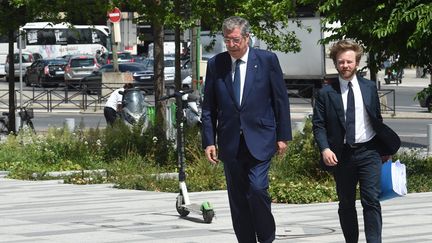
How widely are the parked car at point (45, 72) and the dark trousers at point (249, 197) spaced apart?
55008 mm

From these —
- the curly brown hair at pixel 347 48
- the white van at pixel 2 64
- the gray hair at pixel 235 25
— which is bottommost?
the white van at pixel 2 64

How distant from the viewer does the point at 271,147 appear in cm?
945

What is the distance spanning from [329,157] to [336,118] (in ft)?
1.10

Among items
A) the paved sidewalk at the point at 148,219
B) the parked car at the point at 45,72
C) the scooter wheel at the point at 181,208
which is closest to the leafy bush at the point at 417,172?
the paved sidewalk at the point at 148,219

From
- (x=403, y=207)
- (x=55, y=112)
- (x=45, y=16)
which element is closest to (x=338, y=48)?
(x=403, y=207)

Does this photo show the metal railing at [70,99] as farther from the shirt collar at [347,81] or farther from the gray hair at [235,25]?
the gray hair at [235,25]

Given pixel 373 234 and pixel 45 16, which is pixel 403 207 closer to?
pixel 373 234

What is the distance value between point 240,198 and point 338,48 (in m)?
1.35

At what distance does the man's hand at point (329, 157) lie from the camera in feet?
31.1

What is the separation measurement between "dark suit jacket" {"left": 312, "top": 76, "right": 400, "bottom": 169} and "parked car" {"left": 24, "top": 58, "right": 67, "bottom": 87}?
54.9 metres

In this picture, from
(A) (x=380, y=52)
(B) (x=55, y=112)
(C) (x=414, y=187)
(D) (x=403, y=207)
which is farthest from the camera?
(B) (x=55, y=112)

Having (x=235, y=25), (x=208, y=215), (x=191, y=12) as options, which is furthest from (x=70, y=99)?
(x=235, y=25)

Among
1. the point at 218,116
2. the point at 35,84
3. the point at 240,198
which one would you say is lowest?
the point at 35,84

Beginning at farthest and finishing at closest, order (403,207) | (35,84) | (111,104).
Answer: (35,84)
(111,104)
(403,207)
